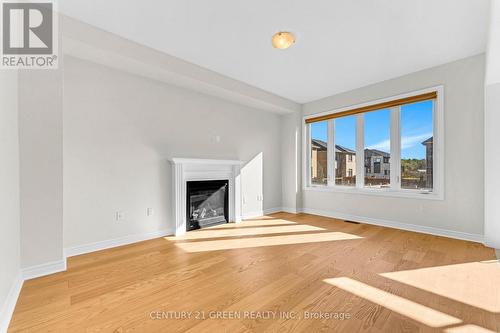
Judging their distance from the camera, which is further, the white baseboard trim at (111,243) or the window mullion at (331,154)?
the window mullion at (331,154)

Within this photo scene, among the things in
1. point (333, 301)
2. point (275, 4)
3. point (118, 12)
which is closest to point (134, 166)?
point (118, 12)

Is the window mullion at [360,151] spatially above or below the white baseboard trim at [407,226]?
above

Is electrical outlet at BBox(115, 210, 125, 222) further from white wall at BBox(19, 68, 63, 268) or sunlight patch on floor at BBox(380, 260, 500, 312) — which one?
sunlight patch on floor at BBox(380, 260, 500, 312)

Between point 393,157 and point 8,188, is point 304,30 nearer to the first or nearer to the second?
point 393,157

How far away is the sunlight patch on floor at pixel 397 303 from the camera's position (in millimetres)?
1533

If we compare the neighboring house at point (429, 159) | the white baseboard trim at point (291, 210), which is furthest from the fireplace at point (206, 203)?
the neighboring house at point (429, 159)

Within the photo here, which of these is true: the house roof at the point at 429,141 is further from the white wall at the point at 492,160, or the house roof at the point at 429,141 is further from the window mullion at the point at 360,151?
the window mullion at the point at 360,151

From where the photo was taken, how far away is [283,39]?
101 inches

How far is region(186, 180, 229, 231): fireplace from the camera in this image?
3781mm

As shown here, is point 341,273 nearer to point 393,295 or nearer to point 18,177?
point 393,295

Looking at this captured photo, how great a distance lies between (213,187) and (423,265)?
3.18 meters

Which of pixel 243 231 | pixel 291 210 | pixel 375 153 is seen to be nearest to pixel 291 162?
pixel 291 210

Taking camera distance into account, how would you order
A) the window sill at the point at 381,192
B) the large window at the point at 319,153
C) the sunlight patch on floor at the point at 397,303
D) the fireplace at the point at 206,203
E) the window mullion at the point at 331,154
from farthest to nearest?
the large window at the point at 319,153 < the window mullion at the point at 331,154 < the fireplace at the point at 206,203 < the window sill at the point at 381,192 < the sunlight patch on floor at the point at 397,303

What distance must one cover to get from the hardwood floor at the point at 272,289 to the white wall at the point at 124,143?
45 centimetres
